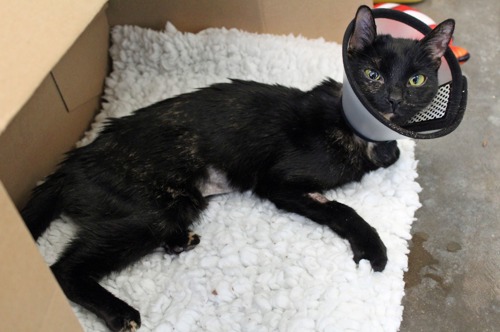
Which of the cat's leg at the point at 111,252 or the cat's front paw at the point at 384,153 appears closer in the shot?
the cat's leg at the point at 111,252

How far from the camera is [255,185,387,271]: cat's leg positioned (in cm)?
121

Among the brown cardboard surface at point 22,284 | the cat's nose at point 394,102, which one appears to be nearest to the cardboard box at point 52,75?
the brown cardboard surface at point 22,284

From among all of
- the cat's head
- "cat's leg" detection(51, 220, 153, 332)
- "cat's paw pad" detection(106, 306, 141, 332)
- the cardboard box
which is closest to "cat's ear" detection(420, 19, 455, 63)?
the cat's head

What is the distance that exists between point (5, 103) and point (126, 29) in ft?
3.87

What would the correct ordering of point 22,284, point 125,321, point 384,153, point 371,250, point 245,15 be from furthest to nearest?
point 245,15 < point 384,153 < point 371,250 < point 125,321 < point 22,284

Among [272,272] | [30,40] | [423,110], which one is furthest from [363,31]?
[30,40]

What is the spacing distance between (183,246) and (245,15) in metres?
0.89

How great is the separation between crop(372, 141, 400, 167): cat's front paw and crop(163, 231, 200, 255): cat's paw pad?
53 centimetres

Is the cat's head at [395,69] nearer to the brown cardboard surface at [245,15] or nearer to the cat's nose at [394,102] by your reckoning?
the cat's nose at [394,102]

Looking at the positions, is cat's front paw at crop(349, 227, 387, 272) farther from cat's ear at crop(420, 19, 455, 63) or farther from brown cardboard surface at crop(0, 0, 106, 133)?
brown cardboard surface at crop(0, 0, 106, 133)

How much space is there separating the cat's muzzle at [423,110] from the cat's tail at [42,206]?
76cm

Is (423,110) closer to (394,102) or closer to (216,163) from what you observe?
(394,102)

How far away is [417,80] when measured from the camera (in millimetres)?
1191

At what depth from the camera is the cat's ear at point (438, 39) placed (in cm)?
112
